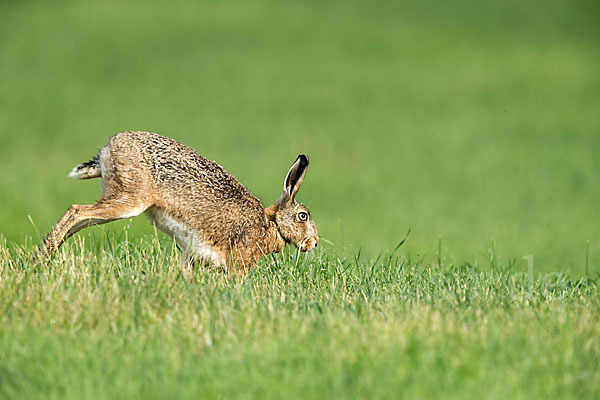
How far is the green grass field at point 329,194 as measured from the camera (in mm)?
4984

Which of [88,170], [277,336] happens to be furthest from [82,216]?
[277,336]

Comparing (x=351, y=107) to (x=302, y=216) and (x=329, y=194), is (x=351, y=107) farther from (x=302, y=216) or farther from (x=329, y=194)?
(x=302, y=216)

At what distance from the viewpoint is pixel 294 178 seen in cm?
848

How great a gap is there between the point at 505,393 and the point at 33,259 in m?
4.47

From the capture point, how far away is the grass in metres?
4.73

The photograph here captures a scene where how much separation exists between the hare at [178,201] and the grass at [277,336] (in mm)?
495

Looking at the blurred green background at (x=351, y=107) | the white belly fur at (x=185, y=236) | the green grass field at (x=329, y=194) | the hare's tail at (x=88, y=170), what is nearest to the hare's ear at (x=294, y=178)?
the green grass field at (x=329, y=194)

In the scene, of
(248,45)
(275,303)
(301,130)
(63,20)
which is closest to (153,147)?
(275,303)

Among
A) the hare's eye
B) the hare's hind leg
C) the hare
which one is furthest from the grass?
the hare's eye

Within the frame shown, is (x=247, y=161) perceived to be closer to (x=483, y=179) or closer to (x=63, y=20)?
(x=483, y=179)

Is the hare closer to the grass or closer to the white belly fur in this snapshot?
the white belly fur

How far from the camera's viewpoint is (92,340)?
5.27 meters

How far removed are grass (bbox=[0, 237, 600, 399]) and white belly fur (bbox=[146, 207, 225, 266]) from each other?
2.04 ft

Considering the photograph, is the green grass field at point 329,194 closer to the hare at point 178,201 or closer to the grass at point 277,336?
the grass at point 277,336
